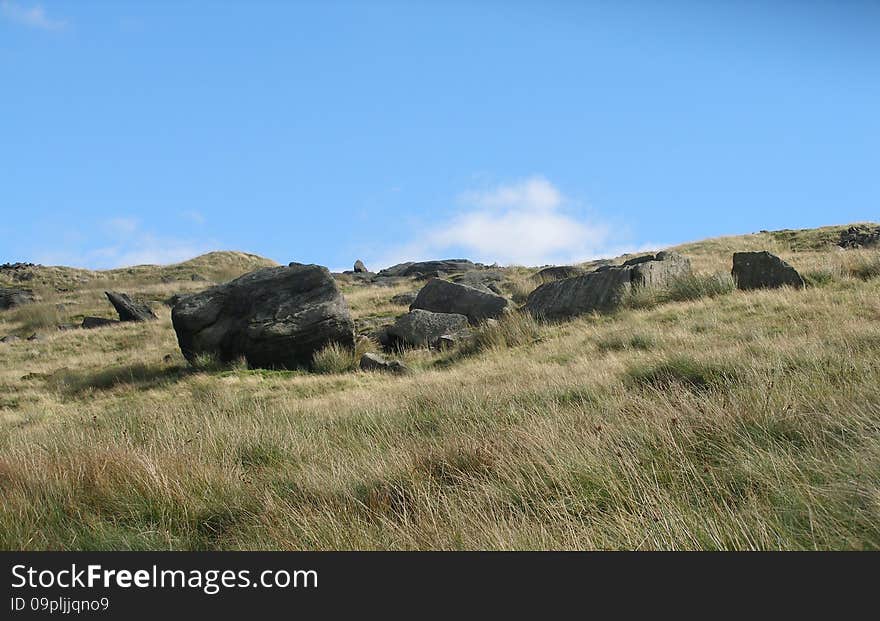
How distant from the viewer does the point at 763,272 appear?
1534 centimetres

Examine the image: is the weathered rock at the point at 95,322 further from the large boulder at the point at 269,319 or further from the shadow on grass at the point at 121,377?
the large boulder at the point at 269,319

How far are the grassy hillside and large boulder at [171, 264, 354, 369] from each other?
5.88m

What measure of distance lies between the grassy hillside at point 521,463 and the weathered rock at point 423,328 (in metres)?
6.54

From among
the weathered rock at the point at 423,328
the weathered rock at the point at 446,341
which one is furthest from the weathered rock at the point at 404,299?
the weathered rock at the point at 446,341

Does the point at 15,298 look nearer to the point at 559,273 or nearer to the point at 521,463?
the point at 559,273

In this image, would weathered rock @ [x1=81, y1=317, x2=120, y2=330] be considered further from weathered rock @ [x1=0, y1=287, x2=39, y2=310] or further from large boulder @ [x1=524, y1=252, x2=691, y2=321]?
large boulder @ [x1=524, y1=252, x2=691, y2=321]

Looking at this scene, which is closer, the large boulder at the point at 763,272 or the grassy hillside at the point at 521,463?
the grassy hillside at the point at 521,463

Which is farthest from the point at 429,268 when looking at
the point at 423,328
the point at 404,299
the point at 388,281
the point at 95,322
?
the point at 423,328

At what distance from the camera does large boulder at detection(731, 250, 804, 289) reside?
14.7 metres

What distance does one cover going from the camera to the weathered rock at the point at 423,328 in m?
16.4

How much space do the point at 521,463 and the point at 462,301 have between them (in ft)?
49.1
